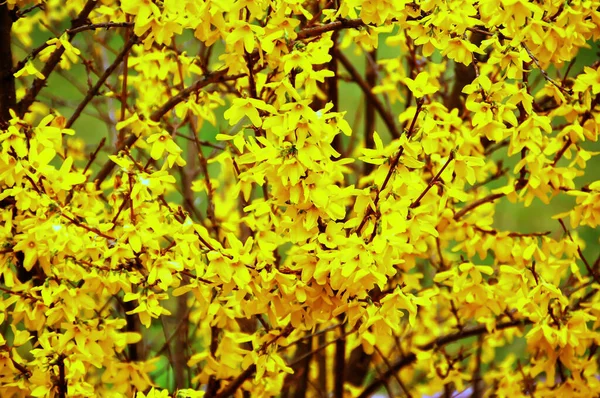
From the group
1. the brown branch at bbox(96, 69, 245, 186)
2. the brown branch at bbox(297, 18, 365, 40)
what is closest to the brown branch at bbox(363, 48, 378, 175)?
the brown branch at bbox(96, 69, 245, 186)

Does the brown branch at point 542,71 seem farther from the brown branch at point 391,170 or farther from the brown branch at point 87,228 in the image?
the brown branch at point 87,228

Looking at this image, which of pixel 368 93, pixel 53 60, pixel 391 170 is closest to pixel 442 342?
pixel 368 93

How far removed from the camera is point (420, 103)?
153 centimetres

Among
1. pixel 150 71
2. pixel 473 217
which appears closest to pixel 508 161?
pixel 473 217

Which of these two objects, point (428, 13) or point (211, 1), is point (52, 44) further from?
point (428, 13)

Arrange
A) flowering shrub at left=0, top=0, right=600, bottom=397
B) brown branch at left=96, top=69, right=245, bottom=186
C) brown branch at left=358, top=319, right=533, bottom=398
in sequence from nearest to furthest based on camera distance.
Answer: flowering shrub at left=0, top=0, right=600, bottom=397 < brown branch at left=96, top=69, right=245, bottom=186 < brown branch at left=358, top=319, right=533, bottom=398

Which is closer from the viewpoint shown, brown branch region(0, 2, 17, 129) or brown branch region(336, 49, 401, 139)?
brown branch region(0, 2, 17, 129)

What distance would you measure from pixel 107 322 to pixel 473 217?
1.05 metres

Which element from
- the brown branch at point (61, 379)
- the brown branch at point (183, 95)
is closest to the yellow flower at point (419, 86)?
the brown branch at point (183, 95)

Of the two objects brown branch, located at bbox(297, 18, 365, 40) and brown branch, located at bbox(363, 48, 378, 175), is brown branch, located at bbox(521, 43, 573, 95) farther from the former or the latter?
brown branch, located at bbox(363, 48, 378, 175)

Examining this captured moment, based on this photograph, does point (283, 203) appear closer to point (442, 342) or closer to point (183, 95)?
point (183, 95)

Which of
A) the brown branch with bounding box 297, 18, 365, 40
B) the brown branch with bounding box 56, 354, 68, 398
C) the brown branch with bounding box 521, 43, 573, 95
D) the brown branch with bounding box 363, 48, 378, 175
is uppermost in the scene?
the brown branch with bounding box 297, 18, 365, 40

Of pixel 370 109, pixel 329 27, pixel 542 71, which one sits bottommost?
pixel 370 109

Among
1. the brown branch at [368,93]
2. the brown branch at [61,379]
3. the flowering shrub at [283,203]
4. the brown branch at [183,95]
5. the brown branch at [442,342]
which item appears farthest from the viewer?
the brown branch at [368,93]
